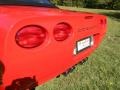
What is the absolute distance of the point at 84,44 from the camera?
3783 mm

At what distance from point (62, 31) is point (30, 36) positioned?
0.53 m

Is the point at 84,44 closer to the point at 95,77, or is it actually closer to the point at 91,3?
the point at 95,77

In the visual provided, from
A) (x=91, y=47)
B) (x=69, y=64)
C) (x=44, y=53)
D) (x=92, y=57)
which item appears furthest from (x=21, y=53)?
(x=92, y=57)

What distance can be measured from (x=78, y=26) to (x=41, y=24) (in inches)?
29.6

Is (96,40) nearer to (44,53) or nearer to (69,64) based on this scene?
(69,64)

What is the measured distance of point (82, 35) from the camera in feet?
11.6

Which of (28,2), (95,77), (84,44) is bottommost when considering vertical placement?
(95,77)

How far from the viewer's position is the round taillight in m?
2.95

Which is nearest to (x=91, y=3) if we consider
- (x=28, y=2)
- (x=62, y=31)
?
(x=28, y=2)

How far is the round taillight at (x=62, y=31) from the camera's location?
295 cm

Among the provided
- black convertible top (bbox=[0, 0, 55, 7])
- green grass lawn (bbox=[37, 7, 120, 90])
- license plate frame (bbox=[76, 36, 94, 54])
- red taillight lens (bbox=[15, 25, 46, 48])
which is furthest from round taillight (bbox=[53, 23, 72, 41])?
green grass lawn (bbox=[37, 7, 120, 90])

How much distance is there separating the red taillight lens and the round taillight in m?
0.22

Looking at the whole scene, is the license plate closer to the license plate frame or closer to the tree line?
the license plate frame

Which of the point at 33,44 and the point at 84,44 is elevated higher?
the point at 33,44
